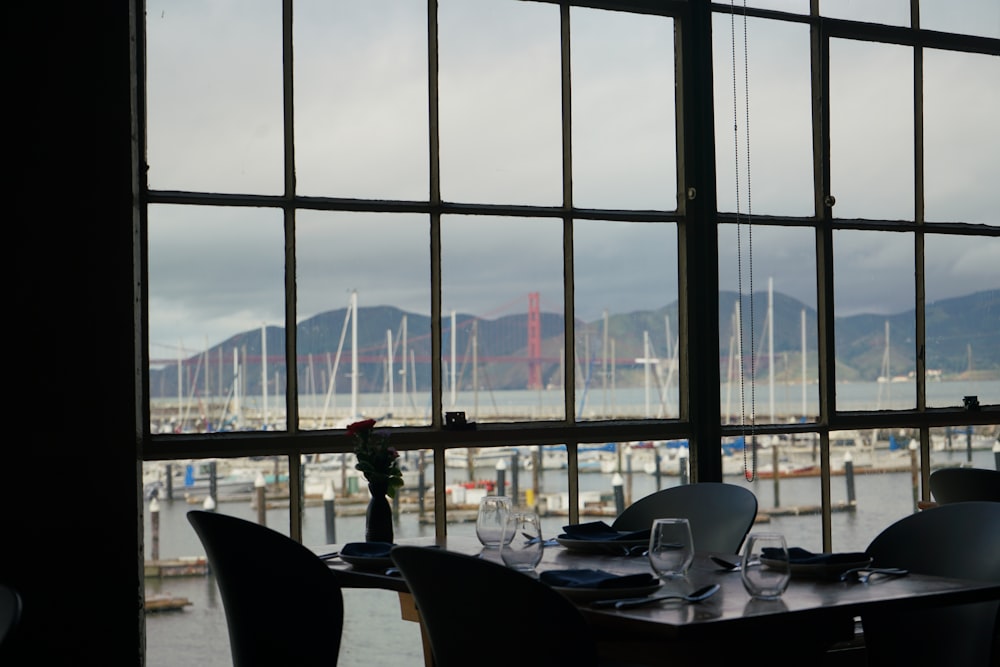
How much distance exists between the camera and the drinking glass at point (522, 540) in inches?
96.0

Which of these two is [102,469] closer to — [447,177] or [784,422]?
[447,177]

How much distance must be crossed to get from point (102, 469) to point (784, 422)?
260cm

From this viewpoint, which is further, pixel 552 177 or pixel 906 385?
pixel 906 385

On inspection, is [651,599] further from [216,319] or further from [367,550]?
[216,319]

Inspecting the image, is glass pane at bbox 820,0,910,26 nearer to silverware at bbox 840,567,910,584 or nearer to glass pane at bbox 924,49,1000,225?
glass pane at bbox 924,49,1000,225

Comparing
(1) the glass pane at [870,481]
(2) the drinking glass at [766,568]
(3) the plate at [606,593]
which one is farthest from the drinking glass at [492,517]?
(1) the glass pane at [870,481]

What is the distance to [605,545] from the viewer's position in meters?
2.90

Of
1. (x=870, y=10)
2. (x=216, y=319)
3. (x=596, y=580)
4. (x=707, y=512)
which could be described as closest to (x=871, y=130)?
(x=870, y=10)

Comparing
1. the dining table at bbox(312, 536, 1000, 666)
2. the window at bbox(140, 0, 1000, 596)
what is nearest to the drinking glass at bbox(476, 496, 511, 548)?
the dining table at bbox(312, 536, 1000, 666)

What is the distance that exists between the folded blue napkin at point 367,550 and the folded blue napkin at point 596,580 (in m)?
0.64

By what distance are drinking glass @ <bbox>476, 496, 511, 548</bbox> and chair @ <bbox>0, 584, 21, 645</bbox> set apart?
3.86 ft

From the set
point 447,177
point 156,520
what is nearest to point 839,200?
point 447,177

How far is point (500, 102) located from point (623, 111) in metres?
0.50

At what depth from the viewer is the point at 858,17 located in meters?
4.62
